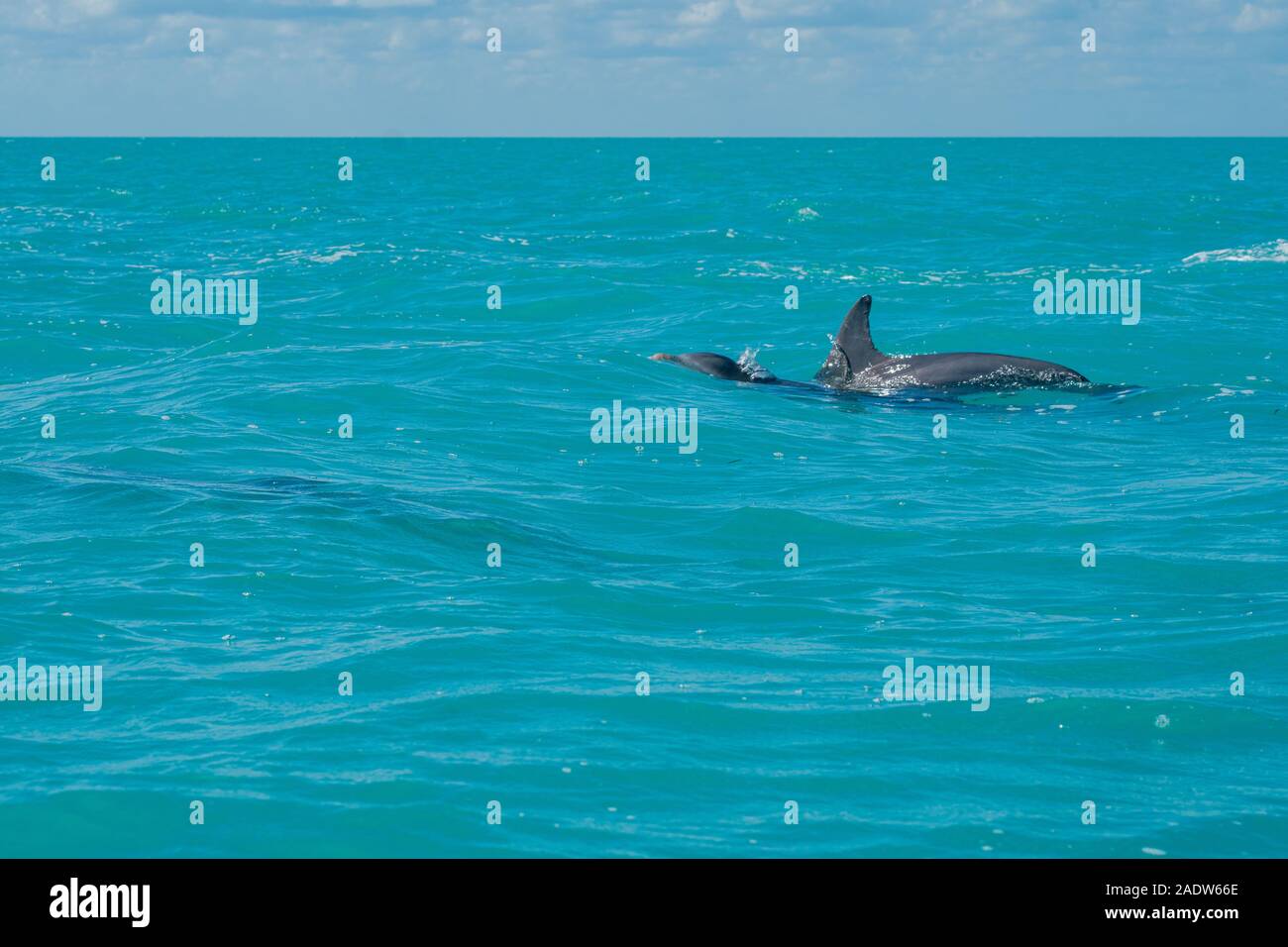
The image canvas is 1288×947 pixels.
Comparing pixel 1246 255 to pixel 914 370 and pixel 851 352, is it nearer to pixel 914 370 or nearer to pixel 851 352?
pixel 914 370

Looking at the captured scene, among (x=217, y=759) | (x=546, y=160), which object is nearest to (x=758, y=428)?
(x=217, y=759)

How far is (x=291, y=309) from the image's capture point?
32781 mm

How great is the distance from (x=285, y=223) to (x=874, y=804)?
164 ft

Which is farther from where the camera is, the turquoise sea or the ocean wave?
the ocean wave

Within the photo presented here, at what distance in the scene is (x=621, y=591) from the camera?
12.4 meters
